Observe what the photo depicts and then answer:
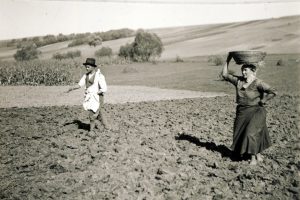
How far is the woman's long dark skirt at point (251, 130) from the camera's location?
18.7 ft

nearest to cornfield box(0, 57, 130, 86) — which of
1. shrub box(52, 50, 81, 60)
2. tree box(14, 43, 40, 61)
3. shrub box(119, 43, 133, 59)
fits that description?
tree box(14, 43, 40, 61)

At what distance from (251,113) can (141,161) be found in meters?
1.84

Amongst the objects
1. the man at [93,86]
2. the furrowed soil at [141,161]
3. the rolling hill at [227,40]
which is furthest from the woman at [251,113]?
the rolling hill at [227,40]

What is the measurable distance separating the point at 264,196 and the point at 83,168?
2.59 meters

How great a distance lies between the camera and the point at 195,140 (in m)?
7.49

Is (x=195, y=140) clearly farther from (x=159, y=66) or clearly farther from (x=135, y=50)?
(x=135, y=50)

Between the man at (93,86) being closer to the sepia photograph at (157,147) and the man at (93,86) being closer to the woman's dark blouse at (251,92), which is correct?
the sepia photograph at (157,147)

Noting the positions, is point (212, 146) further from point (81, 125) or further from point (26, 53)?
point (26, 53)

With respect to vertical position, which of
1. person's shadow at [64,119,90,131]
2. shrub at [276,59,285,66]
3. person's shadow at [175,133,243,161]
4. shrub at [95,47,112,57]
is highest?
shrub at [95,47,112,57]

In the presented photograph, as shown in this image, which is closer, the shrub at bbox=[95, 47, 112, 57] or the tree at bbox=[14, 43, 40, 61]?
the tree at bbox=[14, 43, 40, 61]

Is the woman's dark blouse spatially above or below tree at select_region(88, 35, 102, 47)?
below

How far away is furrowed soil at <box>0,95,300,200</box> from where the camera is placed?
4816 mm

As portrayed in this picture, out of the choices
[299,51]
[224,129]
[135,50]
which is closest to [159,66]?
[135,50]

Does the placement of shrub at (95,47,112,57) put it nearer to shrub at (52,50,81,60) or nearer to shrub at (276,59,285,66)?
shrub at (52,50,81,60)
